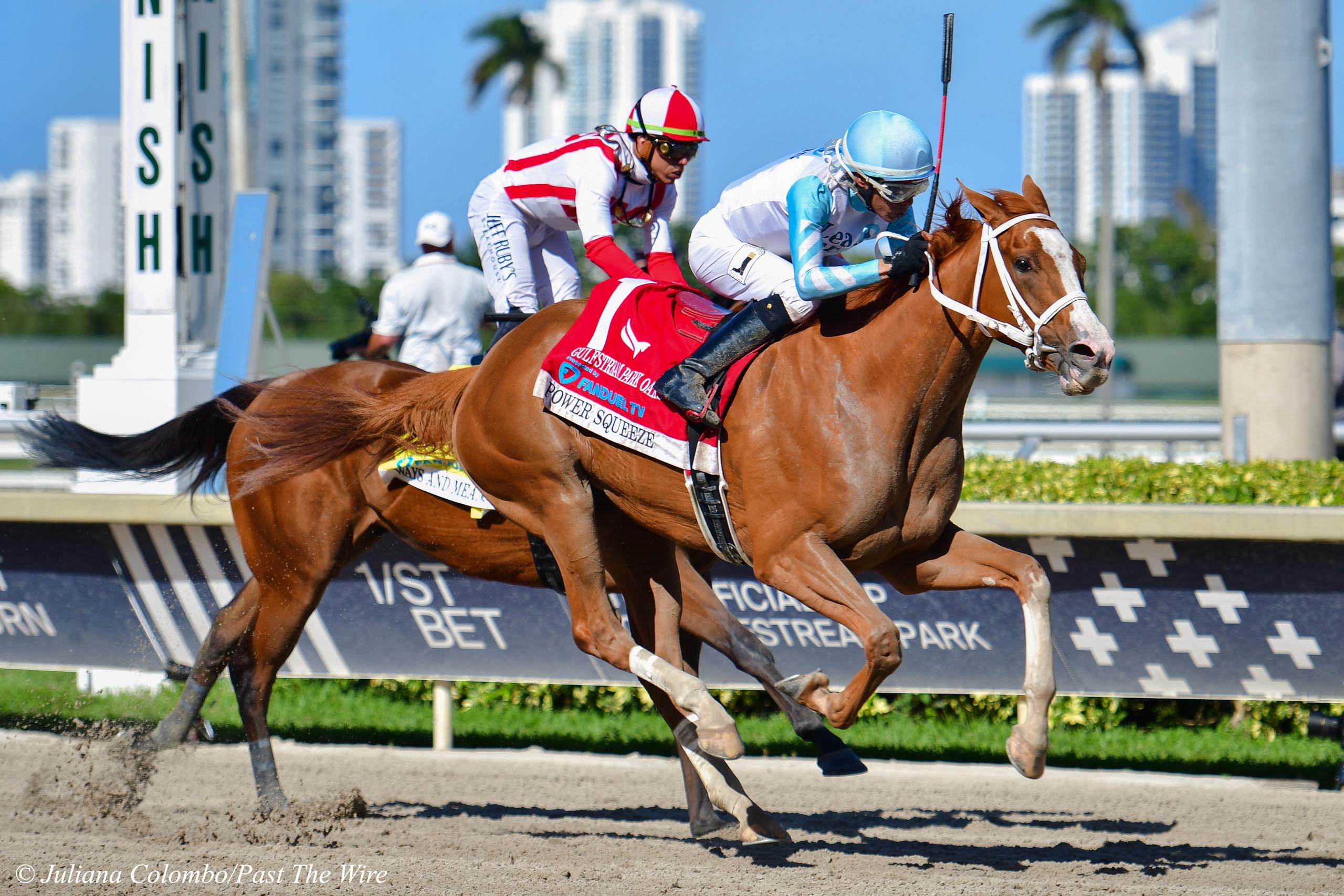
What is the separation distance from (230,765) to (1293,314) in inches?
217

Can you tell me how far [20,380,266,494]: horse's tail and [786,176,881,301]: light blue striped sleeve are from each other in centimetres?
264

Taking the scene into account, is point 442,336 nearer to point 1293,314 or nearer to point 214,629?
point 214,629

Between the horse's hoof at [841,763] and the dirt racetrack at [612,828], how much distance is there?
28 centimetres

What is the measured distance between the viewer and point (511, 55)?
35.7 m

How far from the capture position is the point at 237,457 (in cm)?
541

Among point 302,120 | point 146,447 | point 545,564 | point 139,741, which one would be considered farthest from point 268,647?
point 302,120

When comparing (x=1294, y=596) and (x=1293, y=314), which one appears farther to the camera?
(x=1293, y=314)

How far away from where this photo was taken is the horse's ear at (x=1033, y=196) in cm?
376

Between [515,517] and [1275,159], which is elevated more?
[1275,159]

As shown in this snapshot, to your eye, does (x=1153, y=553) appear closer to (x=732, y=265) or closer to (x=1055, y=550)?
(x=1055, y=550)

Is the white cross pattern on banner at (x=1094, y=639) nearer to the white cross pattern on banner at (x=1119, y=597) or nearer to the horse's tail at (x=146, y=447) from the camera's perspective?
the white cross pattern on banner at (x=1119, y=597)

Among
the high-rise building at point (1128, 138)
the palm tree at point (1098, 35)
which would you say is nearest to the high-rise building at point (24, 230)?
the high-rise building at point (1128, 138)

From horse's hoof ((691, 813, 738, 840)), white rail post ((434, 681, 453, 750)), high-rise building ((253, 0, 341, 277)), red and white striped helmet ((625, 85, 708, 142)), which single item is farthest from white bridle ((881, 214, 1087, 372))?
high-rise building ((253, 0, 341, 277))

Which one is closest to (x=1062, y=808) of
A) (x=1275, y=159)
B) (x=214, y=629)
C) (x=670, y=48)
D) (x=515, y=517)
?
(x=515, y=517)
